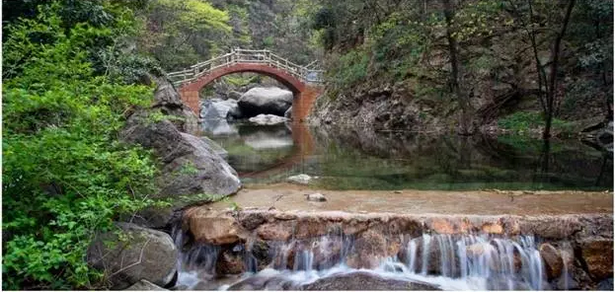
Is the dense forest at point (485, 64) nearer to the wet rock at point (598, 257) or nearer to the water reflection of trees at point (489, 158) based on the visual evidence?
the water reflection of trees at point (489, 158)

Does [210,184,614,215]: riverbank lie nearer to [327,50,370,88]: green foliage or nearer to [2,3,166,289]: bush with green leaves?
[2,3,166,289]: bush with green leaves

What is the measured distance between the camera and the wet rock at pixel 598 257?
194 inches

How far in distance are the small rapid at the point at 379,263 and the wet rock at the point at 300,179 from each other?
3242 mm

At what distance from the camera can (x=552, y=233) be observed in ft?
16.9

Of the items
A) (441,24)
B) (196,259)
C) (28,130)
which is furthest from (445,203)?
(441,24)

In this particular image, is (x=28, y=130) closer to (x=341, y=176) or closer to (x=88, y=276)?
(x=88, y=276)

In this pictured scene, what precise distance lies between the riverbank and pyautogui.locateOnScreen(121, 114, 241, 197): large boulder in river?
0.35 meters

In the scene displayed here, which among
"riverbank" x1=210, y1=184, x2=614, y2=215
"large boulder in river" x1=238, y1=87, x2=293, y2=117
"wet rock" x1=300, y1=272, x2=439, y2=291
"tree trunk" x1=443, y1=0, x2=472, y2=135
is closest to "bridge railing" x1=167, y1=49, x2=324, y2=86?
"large boulder in river" x1=238, y1=87, x2=293, y2=117

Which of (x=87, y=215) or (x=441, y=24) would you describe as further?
(x=441, y=24)

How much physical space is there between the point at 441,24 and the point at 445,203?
421 inches

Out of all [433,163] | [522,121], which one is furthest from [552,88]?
[433,163]

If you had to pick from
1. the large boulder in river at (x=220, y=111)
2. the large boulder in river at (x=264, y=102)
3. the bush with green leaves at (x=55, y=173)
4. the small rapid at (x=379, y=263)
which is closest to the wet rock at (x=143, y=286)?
the bush with green leaves at (x=55, y=173)

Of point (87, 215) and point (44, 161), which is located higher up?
point (44, 161)

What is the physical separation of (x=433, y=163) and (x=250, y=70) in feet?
64.8
